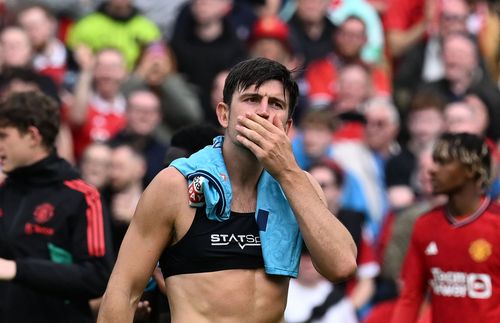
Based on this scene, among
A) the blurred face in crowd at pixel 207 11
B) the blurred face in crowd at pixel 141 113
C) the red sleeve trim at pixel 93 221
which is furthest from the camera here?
the blurred face in crowd at pixel 207 11

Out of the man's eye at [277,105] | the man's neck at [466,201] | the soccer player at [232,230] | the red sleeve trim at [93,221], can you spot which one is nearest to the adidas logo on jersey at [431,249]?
the man's neck at [466,201]

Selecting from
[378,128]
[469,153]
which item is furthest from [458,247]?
[378,128]

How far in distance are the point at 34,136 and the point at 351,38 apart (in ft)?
23.2

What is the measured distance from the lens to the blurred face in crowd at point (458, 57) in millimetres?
13477

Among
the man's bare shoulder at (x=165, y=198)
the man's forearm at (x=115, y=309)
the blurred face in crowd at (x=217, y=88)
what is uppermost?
the blurred face in crowd at (x=217, y=88)

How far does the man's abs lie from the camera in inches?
212

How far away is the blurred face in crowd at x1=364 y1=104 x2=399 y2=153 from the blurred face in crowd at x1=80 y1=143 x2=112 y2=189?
9.45 feet

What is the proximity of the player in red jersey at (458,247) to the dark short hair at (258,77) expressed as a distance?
2220 millimetres

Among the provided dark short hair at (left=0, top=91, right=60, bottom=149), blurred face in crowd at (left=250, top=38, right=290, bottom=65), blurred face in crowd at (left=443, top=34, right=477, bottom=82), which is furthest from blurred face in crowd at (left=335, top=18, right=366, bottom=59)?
dark short hair at (left=0, top=91, right=60, bottom=149)

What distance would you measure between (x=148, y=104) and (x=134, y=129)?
278 millimetres

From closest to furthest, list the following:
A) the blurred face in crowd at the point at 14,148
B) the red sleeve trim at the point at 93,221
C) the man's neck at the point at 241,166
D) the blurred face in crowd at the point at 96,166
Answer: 1. the man's neck at the point at 241,166
2. the red sleeve trim at the point at 93,221
3. the blurred face in crowd at the point at 14,148
4. the blurred face in crowd at the point at 96,166

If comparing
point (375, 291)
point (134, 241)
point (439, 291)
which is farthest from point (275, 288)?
point (375, 291)

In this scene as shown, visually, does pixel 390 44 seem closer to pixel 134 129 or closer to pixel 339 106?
pixel 339 106

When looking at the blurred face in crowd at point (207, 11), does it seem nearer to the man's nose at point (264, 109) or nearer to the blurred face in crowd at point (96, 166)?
the blurred face in crowd at point (96, 166)
